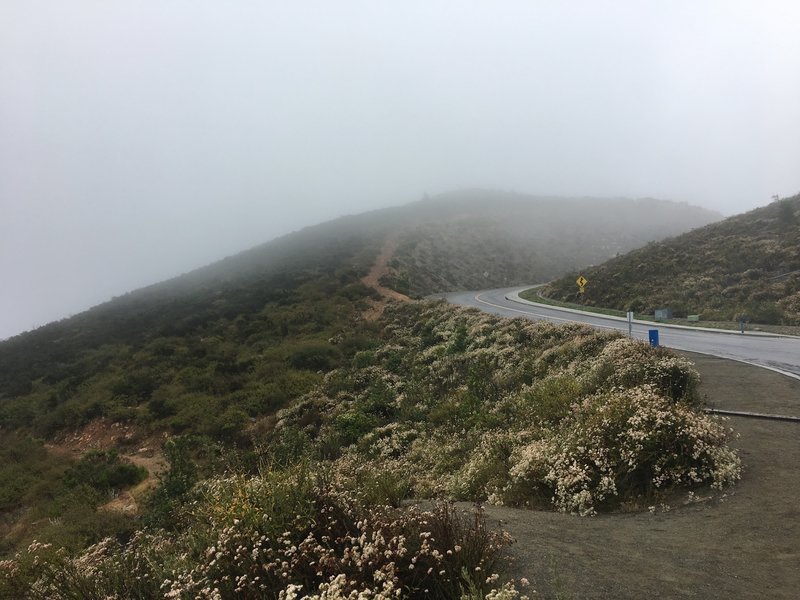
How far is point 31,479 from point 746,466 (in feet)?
65.8

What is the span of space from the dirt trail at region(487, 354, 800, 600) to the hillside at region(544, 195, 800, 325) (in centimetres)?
2148

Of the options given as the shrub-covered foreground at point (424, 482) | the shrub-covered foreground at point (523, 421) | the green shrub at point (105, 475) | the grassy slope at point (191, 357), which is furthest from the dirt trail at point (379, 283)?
the green shrub at point (105, 475)

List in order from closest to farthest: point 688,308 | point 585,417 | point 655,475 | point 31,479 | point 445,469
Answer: point 655,475 < point 585,417 < point 445,469 < point 31,479 < point 688,308

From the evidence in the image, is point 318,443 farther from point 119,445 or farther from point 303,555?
point 303,555

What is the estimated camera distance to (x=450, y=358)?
1872 centimetres

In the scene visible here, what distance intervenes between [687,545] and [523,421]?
5395 millimetres

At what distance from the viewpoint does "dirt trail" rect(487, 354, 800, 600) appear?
156 inches

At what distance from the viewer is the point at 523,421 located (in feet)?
33.5

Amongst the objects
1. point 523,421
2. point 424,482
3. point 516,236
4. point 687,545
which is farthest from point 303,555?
point 516,236

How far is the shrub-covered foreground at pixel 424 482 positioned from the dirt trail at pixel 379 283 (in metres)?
17.0

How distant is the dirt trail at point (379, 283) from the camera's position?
33.7 meters

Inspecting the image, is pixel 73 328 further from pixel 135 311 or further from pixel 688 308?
pixel 688 308

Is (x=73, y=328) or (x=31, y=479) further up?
(x=73, y=328)

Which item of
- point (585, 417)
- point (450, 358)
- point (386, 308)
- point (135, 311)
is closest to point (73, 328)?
point (135, 311)
